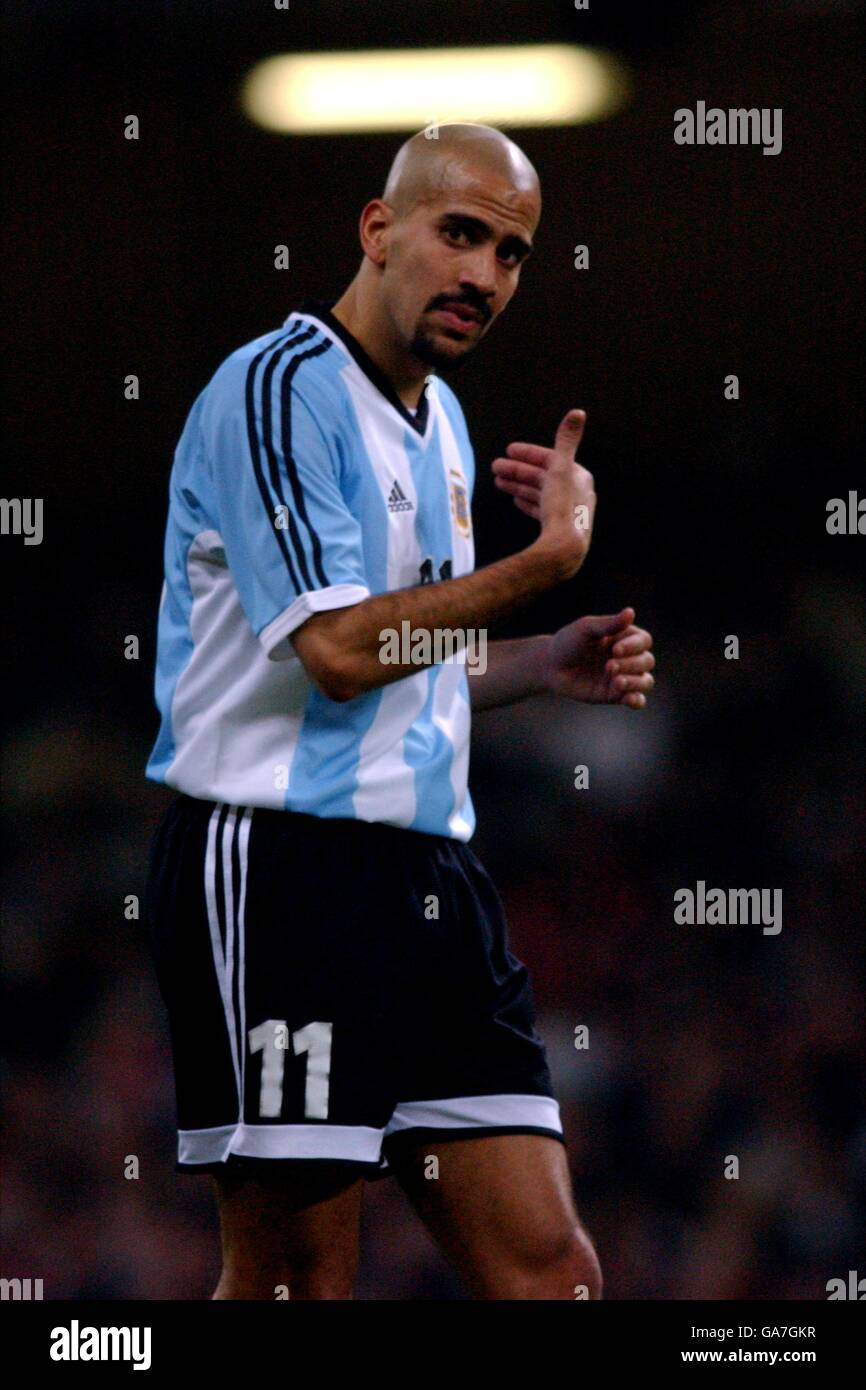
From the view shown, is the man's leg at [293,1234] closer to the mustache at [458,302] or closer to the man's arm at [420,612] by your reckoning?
the man's arm at [420,612]

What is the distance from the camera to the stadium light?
517 cm

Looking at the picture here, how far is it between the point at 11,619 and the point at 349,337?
323 centimetres

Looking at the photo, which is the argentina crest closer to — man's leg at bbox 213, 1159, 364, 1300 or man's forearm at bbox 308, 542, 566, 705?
man's forearm at bbox 308, 542, 566, 705

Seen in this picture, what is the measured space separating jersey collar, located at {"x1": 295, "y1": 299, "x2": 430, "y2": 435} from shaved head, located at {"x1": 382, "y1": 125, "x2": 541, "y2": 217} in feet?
0.55

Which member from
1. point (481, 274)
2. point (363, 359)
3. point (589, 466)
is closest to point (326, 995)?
point (363, 359)

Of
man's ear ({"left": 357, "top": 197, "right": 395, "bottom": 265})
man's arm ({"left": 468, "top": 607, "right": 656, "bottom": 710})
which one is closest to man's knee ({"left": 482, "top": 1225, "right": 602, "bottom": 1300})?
man's arm ({"left": 468, "top": 607, "right": 656, "bottom": 710})

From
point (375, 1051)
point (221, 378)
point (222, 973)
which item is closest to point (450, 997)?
point (375, 1051)

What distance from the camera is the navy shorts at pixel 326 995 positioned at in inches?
99.3

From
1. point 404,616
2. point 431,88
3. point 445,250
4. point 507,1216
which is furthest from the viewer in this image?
point 431,88

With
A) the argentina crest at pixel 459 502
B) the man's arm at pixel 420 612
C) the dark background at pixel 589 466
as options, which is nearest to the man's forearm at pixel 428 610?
the man's arm at pixel 420 612

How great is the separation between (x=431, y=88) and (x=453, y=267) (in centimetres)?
267

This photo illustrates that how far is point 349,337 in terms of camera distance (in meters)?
2.73

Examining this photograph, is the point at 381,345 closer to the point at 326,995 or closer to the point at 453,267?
the point at 453,267

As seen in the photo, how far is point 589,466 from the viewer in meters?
5.58
